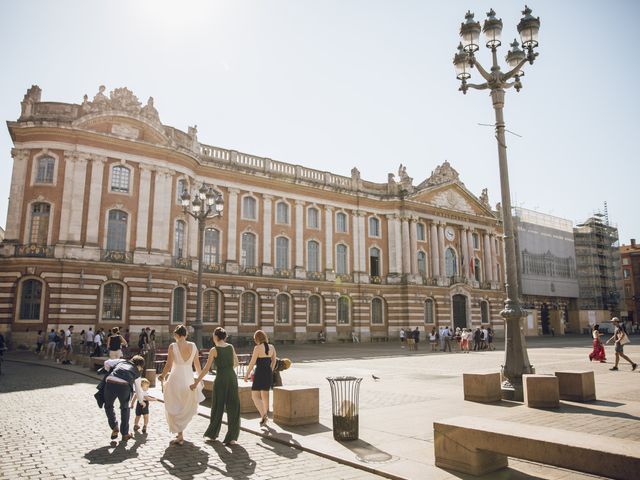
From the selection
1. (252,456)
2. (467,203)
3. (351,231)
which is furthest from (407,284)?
(252,456)

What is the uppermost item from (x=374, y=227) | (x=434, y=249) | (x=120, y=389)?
(x=374, y=227)

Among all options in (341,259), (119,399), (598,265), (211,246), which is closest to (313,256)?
(341,259)

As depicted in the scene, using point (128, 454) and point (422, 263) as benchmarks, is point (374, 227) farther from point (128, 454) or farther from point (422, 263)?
point (128, 454)

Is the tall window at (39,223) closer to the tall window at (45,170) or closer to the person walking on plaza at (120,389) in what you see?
the tall window at (45,170)

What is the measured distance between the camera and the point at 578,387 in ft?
33.5

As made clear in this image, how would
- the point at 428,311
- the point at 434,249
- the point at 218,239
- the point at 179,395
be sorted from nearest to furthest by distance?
the point at 179,395 → the point at 218,239 → the point at 428,311 → the point at 434,249

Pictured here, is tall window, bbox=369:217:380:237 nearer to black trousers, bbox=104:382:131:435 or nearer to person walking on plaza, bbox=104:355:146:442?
person walking on plaza, bbox=104:355:146:442

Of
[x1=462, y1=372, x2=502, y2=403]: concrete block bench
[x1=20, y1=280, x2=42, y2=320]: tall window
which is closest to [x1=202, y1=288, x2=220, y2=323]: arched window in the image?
[x1=20, y1=280, x2=42, y2=320]: tall window

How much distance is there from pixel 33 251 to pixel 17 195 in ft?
11.9

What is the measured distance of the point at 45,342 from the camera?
25031mm

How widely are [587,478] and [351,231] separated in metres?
36.2

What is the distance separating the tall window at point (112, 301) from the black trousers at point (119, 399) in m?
21.7

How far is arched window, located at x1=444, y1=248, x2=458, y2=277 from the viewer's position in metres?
47.2

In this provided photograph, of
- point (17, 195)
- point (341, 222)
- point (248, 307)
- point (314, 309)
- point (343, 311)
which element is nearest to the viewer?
point (17, 195)
